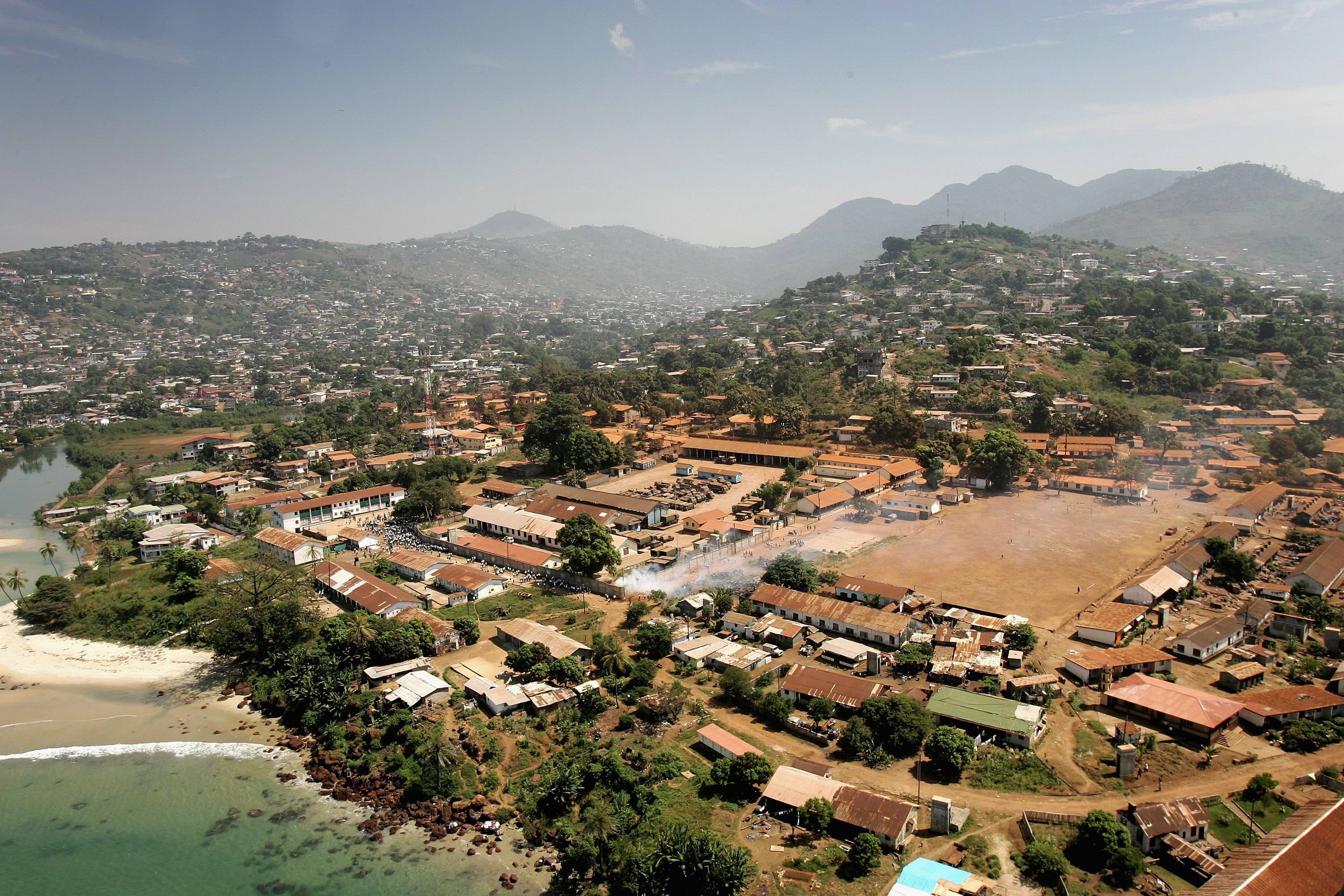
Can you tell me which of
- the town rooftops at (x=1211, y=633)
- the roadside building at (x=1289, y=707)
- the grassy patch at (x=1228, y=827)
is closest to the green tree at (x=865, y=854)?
the grassy patch at (x=1228, y=827)

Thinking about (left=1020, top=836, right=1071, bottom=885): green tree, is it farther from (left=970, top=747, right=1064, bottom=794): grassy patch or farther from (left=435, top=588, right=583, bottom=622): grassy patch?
(left=435, top=588, right=583, bottom=622): grassy patch

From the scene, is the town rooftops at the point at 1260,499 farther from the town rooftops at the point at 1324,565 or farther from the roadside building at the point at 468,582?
the roadside building at the point at 468,582

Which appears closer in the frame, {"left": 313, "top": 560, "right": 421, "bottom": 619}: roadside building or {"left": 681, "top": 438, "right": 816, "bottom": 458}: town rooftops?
{"left": 313, "top": 560, "right": 421, "bottom": 619}: roadside building

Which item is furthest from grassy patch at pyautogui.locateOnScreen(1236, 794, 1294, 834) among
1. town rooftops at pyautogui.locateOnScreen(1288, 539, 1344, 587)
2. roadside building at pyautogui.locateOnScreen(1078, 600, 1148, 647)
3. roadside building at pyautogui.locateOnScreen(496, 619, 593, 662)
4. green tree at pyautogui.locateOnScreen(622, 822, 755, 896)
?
roadside building at pyautogui.locateOnScreen(496, 619, 593, 662)

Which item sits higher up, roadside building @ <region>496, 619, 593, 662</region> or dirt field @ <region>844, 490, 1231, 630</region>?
roadside building @ <region>496, 619, 593, 662</region>

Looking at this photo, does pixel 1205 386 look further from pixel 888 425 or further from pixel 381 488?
pixel 381 488

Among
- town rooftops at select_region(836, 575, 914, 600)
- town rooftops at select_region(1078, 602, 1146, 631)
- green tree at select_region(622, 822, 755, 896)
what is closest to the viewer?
green tree at select_region(622, 822, 755, 896)

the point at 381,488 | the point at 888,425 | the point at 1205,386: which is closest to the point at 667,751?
the point at 381,488
